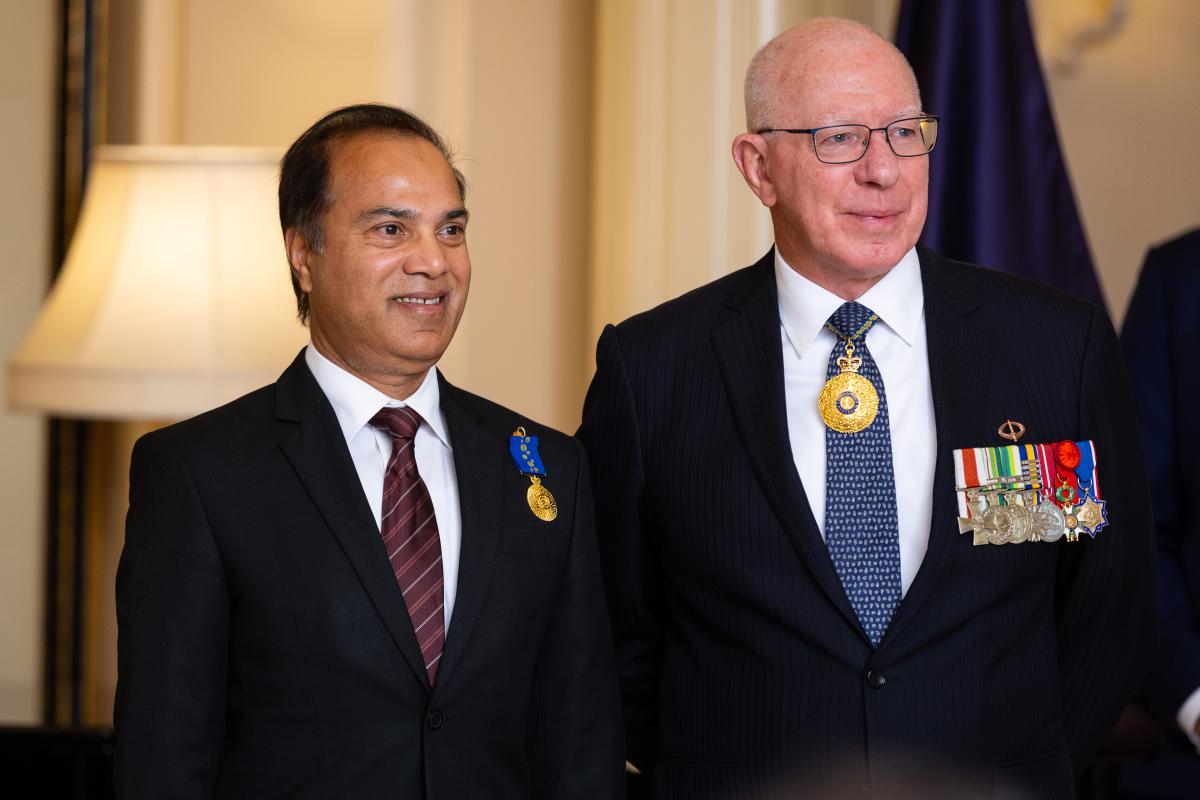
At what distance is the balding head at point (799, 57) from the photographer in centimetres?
246

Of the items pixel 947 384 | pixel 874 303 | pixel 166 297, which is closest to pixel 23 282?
pixel 166 297

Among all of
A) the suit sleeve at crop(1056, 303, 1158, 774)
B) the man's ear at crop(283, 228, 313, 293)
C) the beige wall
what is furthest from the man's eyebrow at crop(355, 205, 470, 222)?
the beige wall

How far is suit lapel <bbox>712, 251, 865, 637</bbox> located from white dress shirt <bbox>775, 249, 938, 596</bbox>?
0.03 metres

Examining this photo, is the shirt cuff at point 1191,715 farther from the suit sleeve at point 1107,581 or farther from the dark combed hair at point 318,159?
the dark combed hair at point 318,159

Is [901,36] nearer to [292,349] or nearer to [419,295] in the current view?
[292,349]

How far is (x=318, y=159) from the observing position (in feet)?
7.47

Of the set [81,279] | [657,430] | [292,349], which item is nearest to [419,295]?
[657,430]

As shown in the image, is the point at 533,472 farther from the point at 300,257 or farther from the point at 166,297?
the point at 166,297

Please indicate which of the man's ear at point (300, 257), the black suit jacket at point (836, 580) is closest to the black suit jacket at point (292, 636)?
the man's ear at point (300, 257)

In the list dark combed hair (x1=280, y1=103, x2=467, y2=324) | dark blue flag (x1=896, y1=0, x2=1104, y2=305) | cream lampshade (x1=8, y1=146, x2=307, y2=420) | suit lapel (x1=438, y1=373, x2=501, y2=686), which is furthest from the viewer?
dark blue flag (x1=896, y1=0, x2=1104, y2=305)

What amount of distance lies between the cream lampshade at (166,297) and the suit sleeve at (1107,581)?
1686 millimetres

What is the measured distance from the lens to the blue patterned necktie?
91.8 inches

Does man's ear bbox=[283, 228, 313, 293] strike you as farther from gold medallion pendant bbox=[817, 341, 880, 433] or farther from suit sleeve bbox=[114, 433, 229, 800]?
gold medallion pendant bbox=[817, 341, 880, 433]

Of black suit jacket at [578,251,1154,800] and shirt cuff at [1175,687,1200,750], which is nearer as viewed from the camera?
black suit jacket at [578,251,1154,800]
